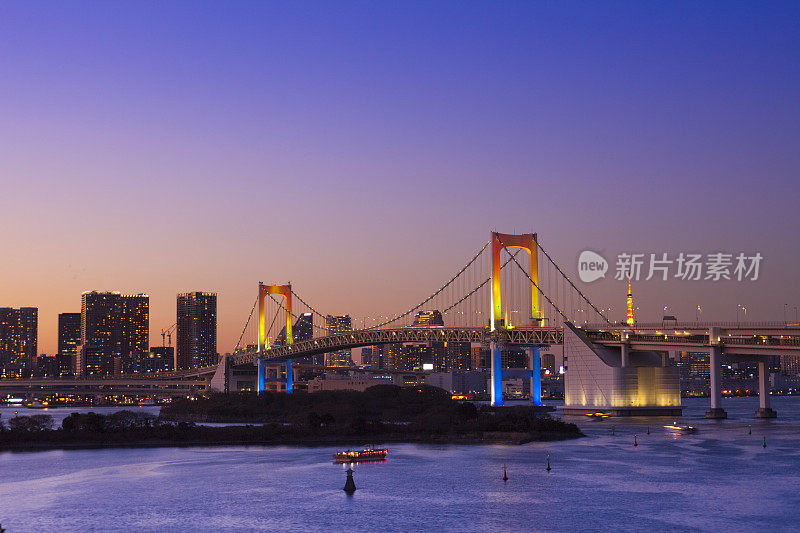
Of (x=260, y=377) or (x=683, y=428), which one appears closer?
(x=683, y=428)

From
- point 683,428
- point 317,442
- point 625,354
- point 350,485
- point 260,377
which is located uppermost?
point 625,354

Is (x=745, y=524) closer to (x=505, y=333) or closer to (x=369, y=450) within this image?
(x=369, y=450)

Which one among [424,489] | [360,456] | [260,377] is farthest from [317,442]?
[260,377]

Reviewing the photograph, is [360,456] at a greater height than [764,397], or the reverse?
[764,397]

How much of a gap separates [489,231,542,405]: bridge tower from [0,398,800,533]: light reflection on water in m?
27.4

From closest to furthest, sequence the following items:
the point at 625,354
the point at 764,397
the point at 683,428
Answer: the point at 683,428
the point at 625,354
the point at 764,397

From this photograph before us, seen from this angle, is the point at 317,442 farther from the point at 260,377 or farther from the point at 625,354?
the point at 260,377

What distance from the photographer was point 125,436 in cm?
6794

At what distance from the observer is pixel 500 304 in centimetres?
9281

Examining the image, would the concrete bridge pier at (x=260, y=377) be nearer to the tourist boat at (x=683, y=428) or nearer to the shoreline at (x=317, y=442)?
the shoreline at (x=317, y=442)

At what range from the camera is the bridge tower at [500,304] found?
297ft

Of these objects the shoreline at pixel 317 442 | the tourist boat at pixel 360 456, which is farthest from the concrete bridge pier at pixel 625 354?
the tourist boat at pixel 360 456

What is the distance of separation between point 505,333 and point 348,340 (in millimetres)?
24142

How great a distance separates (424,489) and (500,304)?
5116 cm
